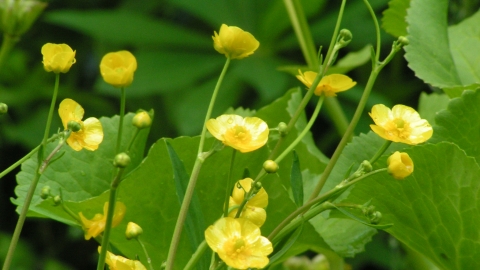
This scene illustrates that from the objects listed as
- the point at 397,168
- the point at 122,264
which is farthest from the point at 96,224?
the point at 397,168

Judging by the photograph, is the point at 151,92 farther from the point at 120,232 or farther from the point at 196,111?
the point at 120,232

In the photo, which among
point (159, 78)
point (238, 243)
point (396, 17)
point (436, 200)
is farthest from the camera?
point (159, 78)

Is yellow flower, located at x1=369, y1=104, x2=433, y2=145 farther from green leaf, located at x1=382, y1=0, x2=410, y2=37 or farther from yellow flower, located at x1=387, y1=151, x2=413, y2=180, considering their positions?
green leaf, located at x1=382, y1=0, x2=410, y2=37

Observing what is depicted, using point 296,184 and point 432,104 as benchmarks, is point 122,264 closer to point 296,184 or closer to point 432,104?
point 296,184

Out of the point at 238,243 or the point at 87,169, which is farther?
the point at 87,169

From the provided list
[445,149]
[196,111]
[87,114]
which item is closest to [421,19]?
[445,149]

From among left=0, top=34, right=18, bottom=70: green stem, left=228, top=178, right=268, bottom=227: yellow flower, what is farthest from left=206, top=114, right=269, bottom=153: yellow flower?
left=0, top=34, right=18, bottom=70: green stem

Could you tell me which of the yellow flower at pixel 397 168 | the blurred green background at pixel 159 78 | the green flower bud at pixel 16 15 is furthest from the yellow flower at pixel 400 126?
the blurred green background at pixel 159 78

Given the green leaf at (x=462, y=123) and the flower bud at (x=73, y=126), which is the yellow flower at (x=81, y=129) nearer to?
the flower bud at (x=73, y=126)
